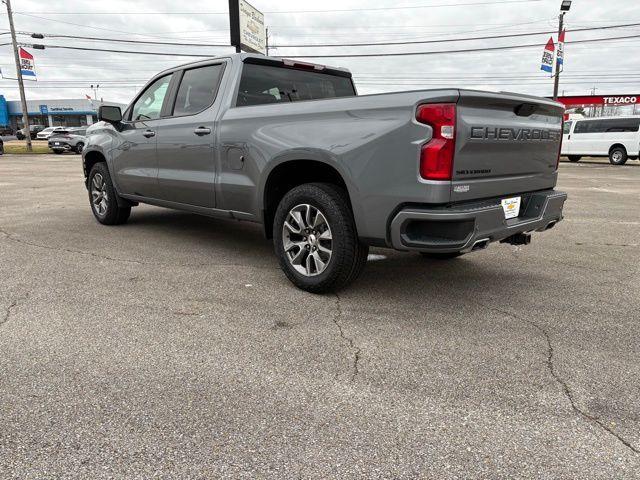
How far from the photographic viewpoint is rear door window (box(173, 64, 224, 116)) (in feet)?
16.1

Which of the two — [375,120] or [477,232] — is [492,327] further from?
[375,120]

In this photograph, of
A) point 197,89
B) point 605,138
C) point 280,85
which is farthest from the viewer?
point 605,138

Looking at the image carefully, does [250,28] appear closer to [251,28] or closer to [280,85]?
[251,28]

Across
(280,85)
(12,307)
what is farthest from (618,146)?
(12,307)

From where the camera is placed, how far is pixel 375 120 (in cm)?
335

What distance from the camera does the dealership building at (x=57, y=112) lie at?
86125mm

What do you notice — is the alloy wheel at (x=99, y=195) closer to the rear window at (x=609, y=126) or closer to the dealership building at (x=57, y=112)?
the rear window at (x=609, y=126)

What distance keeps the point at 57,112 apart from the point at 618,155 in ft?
291

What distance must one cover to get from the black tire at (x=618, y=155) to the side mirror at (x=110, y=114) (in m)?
22.1

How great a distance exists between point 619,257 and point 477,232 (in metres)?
2.99

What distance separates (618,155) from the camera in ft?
71.8

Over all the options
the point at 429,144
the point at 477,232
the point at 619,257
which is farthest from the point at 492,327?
the point at 619,257

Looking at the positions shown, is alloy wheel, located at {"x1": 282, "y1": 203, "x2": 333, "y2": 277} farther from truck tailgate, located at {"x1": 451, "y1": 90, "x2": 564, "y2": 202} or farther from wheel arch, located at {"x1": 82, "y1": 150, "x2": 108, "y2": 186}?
wheel arch, located at {"x1": 82, "y1": 150, "x2": 108, "y2": 186}

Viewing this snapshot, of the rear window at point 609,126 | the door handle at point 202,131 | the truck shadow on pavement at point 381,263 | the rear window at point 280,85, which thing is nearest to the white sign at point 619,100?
the rear window at point 609,126
